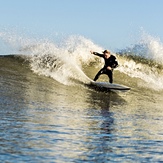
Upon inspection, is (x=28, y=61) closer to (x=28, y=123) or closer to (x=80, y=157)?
(x=28, y=123)

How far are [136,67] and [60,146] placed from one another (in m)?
20.5

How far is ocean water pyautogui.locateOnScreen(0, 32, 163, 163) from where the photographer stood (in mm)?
6625

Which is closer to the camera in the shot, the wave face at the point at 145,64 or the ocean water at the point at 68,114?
the ocean water at the point at 68,114

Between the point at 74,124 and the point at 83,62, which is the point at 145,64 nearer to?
the point at 83,62

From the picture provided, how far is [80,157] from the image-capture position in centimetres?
631

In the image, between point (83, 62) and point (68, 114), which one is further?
point (83, 62)

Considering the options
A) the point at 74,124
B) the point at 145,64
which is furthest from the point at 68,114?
the point at 145,64

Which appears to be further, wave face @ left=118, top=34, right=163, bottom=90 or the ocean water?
wave face @ left=118, top=34, right=163, bottom=90

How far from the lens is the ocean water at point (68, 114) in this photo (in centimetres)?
662

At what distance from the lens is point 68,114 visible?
33.6 ft

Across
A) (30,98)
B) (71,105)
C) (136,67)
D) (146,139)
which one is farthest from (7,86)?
(136,67)

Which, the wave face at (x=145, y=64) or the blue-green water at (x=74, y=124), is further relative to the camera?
the wave face at (x=145, y=64)

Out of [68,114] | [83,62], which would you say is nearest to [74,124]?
[68,114]

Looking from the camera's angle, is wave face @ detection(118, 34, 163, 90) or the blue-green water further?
wave face @ detection(118, 34, 163, 90)
